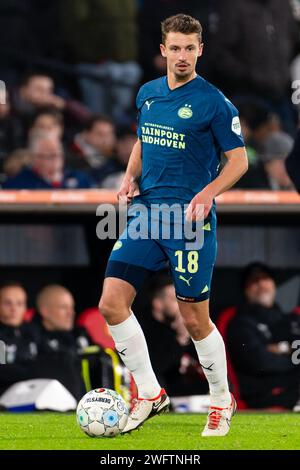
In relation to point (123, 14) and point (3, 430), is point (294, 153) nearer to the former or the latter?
point (3, 430)

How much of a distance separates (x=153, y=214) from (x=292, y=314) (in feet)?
14.5

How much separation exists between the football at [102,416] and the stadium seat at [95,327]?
372cm

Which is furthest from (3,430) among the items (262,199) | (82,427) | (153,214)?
(262,199)

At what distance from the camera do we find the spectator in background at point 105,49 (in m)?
13.5

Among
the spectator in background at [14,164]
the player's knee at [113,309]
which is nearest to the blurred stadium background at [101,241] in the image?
the spectator in background at [14,164]

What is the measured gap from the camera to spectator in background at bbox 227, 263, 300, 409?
440 inches

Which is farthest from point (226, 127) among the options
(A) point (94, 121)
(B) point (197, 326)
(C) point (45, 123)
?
(A) point (94, 121)

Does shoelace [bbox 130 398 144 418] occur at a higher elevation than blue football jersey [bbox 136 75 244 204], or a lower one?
lower

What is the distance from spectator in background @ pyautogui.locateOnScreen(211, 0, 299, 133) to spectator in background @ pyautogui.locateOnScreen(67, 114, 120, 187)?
160cm

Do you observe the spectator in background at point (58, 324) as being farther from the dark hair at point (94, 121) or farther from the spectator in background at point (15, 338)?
the dark hair at point (94, 121)

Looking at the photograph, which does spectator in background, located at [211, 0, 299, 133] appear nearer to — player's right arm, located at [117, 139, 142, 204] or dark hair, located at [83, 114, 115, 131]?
dark hair, located at [83, 114, 115, 131]

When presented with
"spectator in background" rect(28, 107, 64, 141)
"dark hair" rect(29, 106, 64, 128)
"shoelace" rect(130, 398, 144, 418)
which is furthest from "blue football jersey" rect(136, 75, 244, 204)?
"dark hair" rect(29, 106, 64, 128)

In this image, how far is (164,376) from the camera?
11023 millimetres

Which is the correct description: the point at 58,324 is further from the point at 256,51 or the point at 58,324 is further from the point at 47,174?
the point at 256,51
